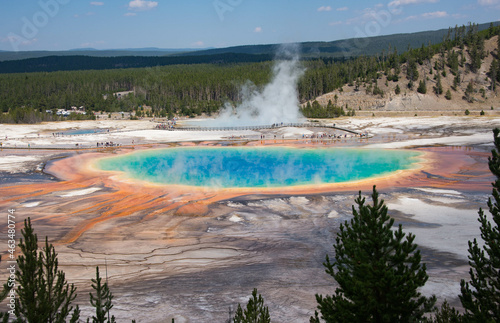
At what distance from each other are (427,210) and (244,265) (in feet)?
38.7

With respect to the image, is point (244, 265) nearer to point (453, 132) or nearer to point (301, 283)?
point (301, 283)

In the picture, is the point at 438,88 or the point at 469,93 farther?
the point at 438,88

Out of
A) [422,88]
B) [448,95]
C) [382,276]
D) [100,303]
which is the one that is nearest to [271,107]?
[422,88]

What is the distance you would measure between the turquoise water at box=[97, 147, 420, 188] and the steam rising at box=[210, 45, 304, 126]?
24424 millimetres

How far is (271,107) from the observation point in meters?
74.1

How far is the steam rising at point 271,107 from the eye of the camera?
72375 millimetres

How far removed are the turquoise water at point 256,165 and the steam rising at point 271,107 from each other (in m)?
24.4

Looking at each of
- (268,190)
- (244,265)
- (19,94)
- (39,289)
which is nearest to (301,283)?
(244,265)

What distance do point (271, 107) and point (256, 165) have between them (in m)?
37.1

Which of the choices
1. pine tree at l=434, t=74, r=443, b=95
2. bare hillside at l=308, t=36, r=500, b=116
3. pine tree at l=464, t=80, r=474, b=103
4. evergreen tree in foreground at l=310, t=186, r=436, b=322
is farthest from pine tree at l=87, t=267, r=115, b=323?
pine tree at l=464, t=80, r=474, b=103

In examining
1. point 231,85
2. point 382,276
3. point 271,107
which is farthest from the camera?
point 231,85

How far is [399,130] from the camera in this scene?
59344 millimetres

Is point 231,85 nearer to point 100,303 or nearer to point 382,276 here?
point 100,303

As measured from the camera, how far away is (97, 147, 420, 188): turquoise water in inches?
1266
